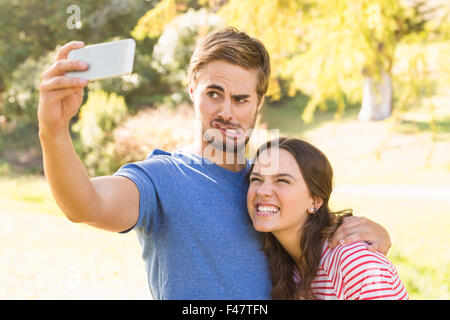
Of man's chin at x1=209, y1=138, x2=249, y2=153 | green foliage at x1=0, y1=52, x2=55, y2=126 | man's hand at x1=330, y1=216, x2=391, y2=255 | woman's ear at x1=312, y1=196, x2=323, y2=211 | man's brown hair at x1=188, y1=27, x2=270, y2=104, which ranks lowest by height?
man's hand at x1=330, y1=216, x2=391, y2=255

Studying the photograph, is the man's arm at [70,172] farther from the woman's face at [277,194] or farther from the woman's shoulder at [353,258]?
the woman's shoulder at [353,258]

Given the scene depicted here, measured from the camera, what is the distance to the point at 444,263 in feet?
18.3

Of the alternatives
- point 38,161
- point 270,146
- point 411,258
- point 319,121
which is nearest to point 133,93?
point 38,161

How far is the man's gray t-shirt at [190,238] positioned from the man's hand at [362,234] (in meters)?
0.35

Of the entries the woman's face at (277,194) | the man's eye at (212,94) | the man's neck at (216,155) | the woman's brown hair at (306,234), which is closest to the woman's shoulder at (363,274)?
the woman's brown hair at (306,234)

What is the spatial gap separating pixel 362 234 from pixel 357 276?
8.8 inches

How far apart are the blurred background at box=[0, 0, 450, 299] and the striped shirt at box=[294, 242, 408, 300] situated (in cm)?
145

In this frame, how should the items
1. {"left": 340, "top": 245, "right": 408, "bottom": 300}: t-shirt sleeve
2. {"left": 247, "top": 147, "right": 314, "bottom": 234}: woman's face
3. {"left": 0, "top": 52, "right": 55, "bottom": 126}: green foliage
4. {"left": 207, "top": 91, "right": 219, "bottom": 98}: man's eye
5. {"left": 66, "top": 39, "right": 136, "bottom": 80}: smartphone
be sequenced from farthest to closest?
{"left": 0, "top": 52, "right": 55, "bottom": 126}: green foliage < {"left": 207, "top": 91, "right": 219, "bottom": 98}: man's eye < {"left": 247, "top": 147, "right": 314, "bottom": 234}: woman's face < {"left": 340, "top": 245, "right": 408, "bottom": 300}: t-shirt sleeve < {"left": 66, "top": 39, "right": 136, "bottom": 80}: smartphone

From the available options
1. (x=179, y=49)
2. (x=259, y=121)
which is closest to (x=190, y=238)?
(x=259, y=121)

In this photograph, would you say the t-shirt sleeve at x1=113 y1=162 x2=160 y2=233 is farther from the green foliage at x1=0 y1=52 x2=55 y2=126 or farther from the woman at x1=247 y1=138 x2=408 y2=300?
the green foliage at x1=0 y1=52 x2=55 y2=126

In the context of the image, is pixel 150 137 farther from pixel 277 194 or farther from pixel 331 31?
pixel 277 194

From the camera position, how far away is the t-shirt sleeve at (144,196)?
154cm

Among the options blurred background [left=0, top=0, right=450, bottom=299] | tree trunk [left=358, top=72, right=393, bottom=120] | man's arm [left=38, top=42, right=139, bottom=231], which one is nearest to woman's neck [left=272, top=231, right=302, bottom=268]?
man's arm [left=38, top=42, right=139, bottom=231]

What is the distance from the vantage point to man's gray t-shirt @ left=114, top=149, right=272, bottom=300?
1597mm
